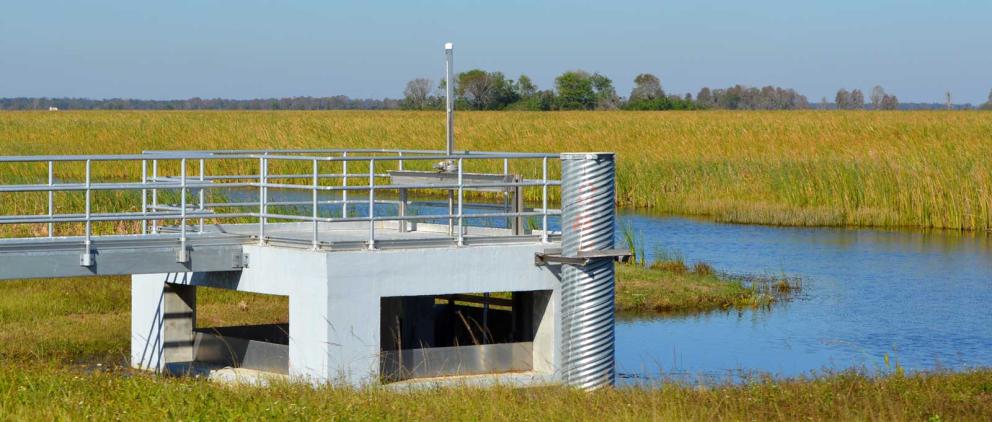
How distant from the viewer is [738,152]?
44.8m

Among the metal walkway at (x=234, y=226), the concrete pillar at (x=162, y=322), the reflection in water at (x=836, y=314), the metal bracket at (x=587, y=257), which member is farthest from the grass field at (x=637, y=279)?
the reflection in water at (x=836, y=314)

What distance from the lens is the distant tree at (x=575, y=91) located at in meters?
128

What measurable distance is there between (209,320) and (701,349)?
616 centimetres

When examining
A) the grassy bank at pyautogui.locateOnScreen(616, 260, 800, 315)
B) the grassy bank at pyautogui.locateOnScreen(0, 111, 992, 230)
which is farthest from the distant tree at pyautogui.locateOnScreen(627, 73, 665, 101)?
the grassy bank at pyautogui.locateOnScreen(616, 260, 800, 315)

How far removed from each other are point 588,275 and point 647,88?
444 feet

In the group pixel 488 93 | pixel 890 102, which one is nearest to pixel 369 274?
pixel 488 93

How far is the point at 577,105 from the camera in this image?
128500 millimetres

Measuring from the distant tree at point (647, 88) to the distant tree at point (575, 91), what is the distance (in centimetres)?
492

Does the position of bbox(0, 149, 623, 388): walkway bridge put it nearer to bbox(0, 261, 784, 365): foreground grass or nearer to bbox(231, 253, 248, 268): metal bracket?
bbox(231, 253, 248, 268): metal bracket

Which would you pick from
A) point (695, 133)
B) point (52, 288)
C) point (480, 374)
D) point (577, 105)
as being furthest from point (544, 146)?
point (577, 105)

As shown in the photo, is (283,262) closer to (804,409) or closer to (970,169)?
(804,409)

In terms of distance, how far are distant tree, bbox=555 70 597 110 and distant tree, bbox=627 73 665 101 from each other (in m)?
4.92

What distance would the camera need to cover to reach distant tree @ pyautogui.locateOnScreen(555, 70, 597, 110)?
12850 centimetres

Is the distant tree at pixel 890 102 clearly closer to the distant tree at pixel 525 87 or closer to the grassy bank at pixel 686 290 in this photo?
the distant tree at pixel 525 87
